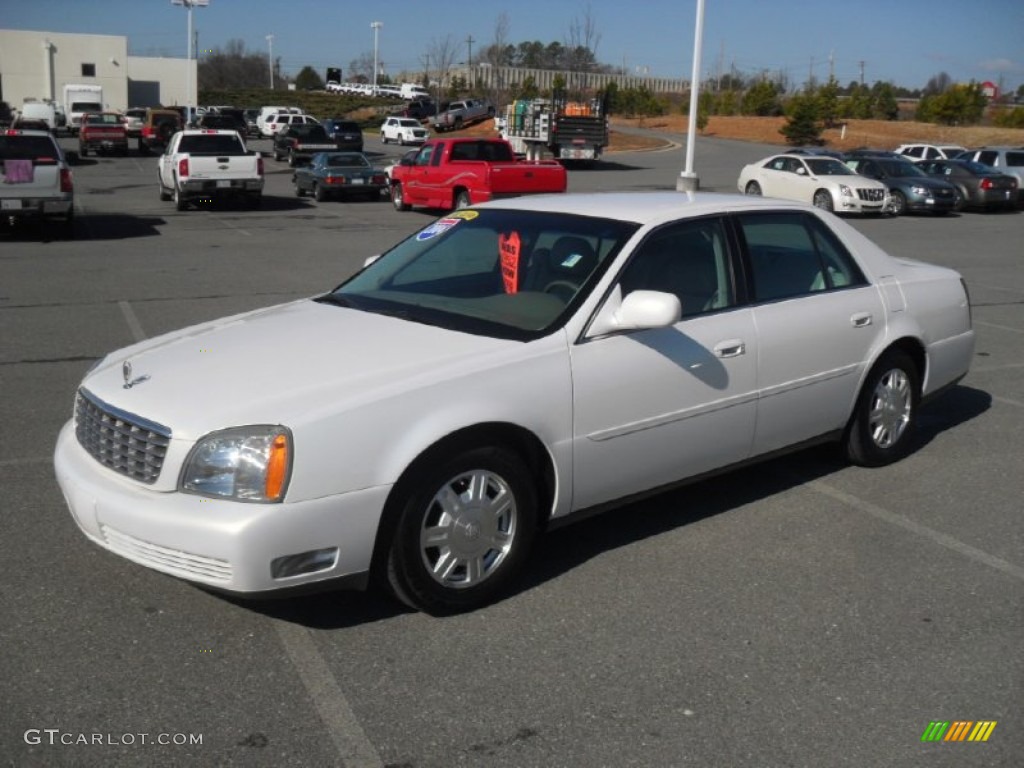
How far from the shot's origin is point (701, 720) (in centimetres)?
349

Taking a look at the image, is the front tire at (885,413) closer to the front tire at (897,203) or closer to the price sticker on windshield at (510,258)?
the price sticker on windshield at (510,258)

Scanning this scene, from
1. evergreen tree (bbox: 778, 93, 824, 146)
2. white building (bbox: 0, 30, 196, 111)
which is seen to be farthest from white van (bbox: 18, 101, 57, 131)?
evergreen tree (bbox: 778, 93, 824, 146)

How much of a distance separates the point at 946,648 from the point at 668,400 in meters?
1.51

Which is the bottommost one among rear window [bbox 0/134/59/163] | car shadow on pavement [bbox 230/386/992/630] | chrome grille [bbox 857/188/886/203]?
car shadow on pavement [bbox 230/386/992/630]

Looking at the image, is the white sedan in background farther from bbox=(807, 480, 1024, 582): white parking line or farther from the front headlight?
the front headlight

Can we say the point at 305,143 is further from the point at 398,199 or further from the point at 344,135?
the point at 398,199

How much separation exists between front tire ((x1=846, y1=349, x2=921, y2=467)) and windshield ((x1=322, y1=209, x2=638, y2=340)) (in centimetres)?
193

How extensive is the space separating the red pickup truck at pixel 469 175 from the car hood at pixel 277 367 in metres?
16.9

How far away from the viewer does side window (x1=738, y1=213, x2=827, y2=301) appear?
17.7 ft

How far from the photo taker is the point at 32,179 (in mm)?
17141

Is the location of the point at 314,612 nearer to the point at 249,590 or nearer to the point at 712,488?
the point at 249,590

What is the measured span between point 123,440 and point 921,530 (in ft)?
12.3

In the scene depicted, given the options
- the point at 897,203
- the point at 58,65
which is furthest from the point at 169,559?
the point at 58,65

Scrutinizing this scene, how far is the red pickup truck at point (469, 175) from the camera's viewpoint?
21.7 meters
